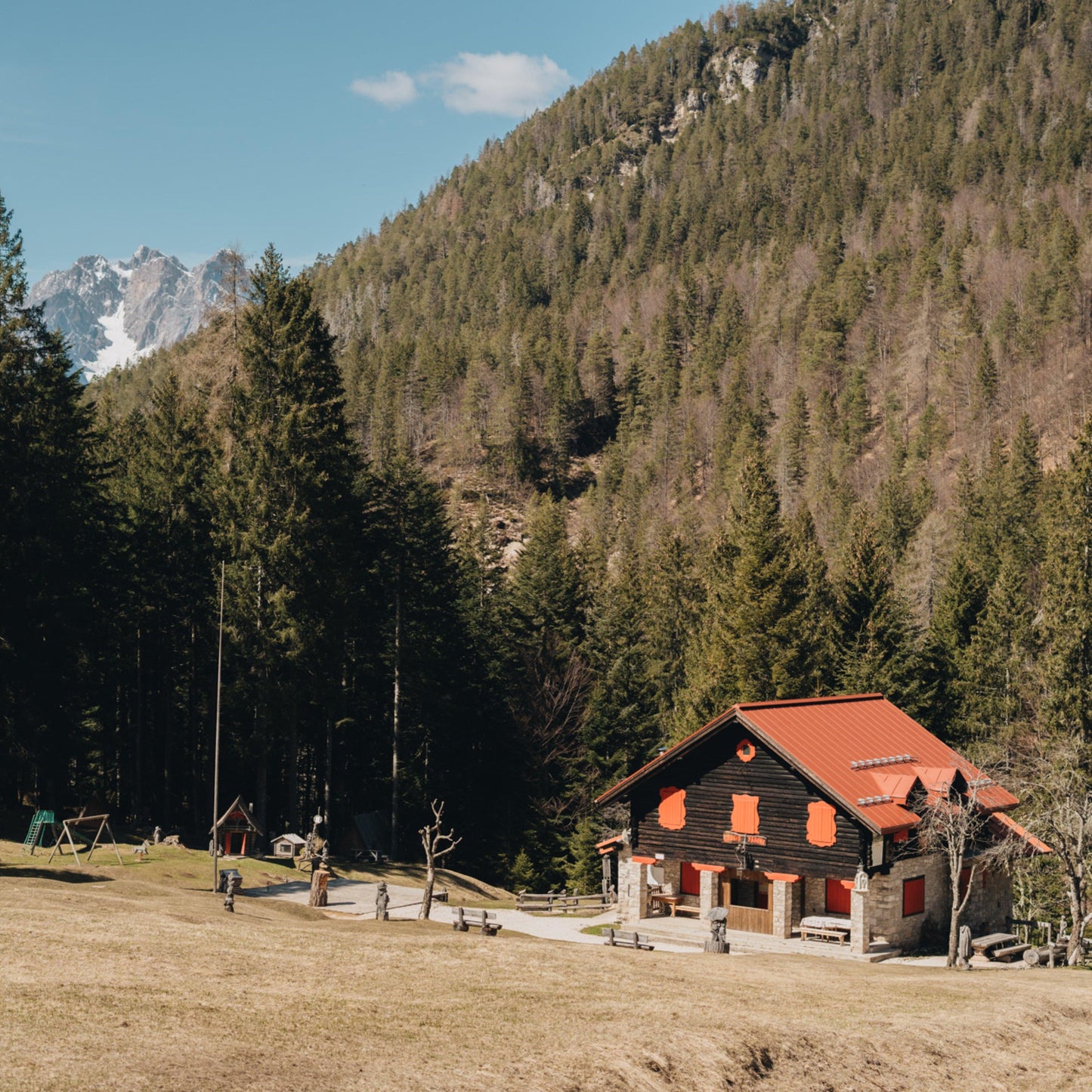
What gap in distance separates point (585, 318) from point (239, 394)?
146 metres

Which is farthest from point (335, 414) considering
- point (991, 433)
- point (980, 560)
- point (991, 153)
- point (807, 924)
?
point (991, 153)

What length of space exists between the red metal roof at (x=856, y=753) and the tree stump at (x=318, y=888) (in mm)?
9252

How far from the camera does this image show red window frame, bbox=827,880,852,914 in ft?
116

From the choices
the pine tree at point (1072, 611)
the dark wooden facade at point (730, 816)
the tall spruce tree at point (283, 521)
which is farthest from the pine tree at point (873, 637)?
the tall spruce tree at point (283, 521)

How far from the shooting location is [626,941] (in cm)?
3025

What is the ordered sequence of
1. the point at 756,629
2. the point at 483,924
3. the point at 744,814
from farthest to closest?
the point at 756,629, the point at 744,814, the point at 483,924

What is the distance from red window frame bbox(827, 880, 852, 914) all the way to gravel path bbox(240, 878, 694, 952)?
5.16m

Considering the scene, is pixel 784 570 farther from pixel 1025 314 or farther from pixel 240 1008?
pixel 1025 314

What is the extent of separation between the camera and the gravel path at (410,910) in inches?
1366

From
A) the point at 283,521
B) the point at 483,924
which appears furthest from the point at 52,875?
the point at 283,521

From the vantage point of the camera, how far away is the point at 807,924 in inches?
1334

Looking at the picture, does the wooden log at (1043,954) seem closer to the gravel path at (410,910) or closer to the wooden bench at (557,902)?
the gravel path at (410,910)

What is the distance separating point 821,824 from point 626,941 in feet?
24.1

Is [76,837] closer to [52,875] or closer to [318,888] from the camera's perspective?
[52,875]
